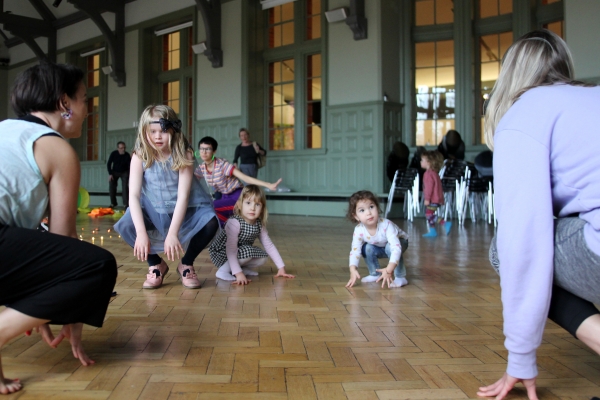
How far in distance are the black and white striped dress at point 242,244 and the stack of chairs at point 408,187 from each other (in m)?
5.18

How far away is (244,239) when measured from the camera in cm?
327

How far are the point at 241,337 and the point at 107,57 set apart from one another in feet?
44.7

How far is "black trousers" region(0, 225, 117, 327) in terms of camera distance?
140cm

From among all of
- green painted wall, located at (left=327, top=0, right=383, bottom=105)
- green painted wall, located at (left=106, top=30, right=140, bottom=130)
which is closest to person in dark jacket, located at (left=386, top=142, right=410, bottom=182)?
green painted wall, located at (left=327, top=0, right=383, bottom=105)

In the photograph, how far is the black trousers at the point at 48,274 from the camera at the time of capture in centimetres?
140

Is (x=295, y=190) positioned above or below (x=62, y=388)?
above

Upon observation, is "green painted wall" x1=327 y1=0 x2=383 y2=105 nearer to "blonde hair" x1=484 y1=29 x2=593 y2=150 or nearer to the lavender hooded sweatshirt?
"blonde hair" x1=484 y1=29 x2=593 y2=150

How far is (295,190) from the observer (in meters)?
10.2

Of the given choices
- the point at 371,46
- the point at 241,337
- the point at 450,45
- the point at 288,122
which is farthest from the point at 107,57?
the point at 241,337

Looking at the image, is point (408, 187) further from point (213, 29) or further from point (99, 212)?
point (213, 29)

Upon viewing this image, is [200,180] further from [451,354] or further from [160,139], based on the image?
[451,354]

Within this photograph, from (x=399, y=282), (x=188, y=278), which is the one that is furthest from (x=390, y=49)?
(x=188, y=278)

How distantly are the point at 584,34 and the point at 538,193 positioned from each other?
7351mm

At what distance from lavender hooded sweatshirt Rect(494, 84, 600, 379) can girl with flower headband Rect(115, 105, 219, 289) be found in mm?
1716
